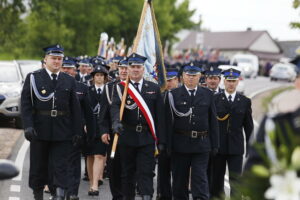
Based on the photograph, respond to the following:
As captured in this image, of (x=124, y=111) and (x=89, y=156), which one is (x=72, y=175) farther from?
(x=89, y=156)

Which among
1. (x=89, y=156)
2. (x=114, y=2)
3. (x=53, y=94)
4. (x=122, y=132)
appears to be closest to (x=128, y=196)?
(x=122, y=132)

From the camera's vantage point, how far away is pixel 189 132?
30.5ft

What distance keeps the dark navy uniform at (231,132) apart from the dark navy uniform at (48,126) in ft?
6.48

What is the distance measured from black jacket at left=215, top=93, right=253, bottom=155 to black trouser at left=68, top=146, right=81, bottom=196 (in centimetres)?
189

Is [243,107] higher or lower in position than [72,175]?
higher

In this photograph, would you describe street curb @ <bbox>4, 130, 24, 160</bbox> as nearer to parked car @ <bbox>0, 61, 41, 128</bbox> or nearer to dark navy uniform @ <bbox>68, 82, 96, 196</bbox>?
parked car @ <bbox>0, 61, 41, 128</bbox>

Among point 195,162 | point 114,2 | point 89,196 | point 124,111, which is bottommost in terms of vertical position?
point 89,196

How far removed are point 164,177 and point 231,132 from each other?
111cm

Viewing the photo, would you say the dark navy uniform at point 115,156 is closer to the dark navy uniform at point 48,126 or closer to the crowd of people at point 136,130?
the crowd of people at point 136,130

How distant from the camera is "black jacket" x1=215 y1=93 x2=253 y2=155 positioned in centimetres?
975

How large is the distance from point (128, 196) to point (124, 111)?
1.03 meters

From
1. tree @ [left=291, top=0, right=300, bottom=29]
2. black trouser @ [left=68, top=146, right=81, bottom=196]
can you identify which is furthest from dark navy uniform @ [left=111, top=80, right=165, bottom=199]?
tree @ [left=291, top=0, right=300, bottom=29]

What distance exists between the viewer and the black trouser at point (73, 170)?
9.25 m

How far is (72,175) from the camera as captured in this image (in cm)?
933
